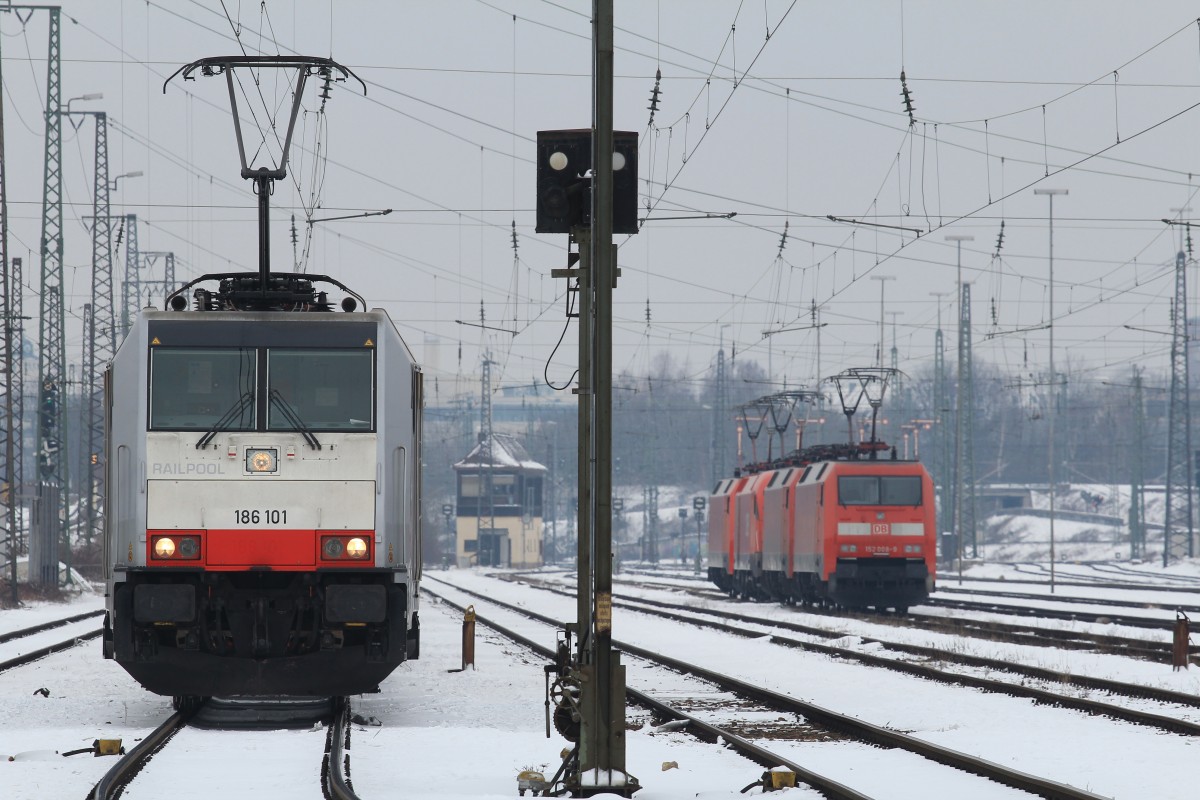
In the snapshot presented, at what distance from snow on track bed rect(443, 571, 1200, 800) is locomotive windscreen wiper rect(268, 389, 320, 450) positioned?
18.2ft

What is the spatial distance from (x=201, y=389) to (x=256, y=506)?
3.57ft

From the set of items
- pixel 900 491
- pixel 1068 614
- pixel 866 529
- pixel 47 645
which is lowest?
pixel 1068 614

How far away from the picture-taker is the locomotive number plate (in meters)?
13.4

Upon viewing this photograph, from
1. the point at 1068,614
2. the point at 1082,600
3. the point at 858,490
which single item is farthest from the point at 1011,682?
the point at 1082,600

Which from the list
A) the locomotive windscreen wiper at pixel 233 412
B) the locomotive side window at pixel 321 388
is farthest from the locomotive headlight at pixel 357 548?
the locomotive windscreen wiper at pixel 233 412

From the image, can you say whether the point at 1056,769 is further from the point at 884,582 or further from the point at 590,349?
the point at 884,582

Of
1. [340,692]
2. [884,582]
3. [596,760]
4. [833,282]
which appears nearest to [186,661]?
[340,692]

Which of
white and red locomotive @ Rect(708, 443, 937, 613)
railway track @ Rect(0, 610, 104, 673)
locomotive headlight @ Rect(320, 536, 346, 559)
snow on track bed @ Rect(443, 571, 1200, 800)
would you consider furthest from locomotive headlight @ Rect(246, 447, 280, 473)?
white and red locomotive @ Rect(708, 443, 937, 613)

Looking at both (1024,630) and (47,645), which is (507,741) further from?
(1024,630)

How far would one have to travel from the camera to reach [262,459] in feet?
44.5

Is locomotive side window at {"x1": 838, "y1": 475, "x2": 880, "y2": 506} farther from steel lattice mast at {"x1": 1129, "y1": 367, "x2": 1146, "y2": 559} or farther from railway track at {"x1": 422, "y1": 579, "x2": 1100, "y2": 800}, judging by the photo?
steel lattice mast at {"x1": 1129, "y1": 367, "x2": 1146, "y2": 559}

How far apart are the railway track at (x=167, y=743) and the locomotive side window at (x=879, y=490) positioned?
21445 millimetres

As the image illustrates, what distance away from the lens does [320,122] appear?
25.7 m

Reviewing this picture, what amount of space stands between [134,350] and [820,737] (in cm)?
650
